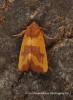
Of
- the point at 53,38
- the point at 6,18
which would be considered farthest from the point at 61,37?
the point at 6,18

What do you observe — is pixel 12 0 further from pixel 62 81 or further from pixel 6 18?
pixel 62 81

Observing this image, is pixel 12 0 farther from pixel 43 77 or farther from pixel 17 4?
pixel 43 77

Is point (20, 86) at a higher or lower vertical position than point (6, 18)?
lower

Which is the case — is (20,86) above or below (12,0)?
below

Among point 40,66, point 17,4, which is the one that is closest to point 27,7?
point 17,4

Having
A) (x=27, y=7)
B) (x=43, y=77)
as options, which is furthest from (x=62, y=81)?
(x=27, y=7)
